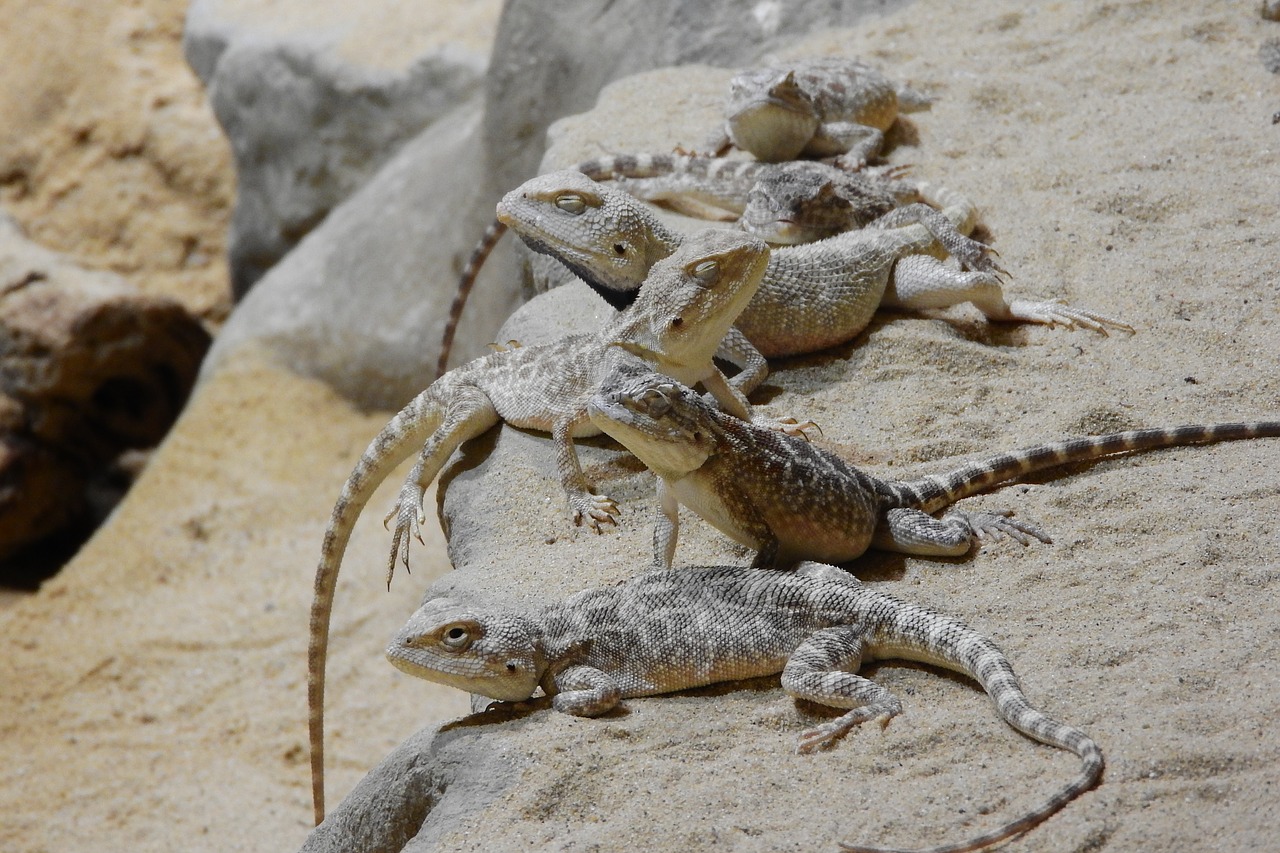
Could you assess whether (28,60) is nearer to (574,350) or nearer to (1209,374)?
(574,350)

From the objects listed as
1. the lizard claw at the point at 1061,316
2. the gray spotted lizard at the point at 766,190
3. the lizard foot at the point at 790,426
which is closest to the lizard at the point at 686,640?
the lizard foot at the point at 790,426

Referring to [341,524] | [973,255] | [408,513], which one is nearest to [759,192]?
[973,255]

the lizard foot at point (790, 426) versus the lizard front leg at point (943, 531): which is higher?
the lizard foot at point (790, 426)

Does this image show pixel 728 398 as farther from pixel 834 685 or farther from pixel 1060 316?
pixel 834 685

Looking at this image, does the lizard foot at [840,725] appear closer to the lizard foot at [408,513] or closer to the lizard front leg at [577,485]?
the lizard front leg at [577,485]

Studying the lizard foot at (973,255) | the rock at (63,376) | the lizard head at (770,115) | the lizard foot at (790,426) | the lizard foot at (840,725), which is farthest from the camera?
the rock at (63,376)

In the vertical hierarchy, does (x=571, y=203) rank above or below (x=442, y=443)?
above
